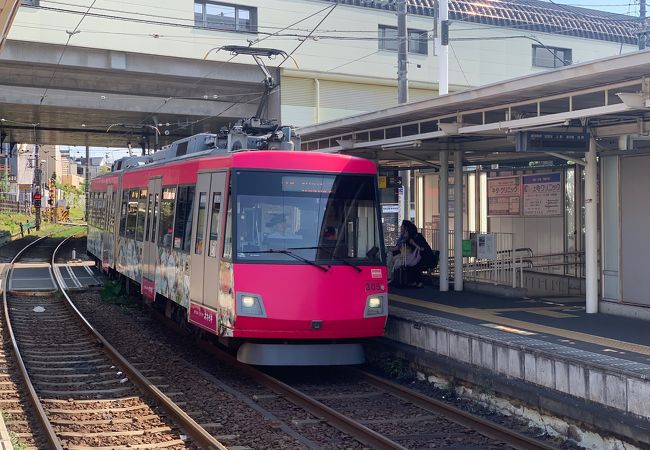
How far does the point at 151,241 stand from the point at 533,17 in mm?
23810

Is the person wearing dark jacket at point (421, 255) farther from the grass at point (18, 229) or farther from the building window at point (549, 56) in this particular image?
the grass at point (18, 229)

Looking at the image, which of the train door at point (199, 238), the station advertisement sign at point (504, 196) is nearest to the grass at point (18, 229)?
the station advertisement sign at point (504, 196)

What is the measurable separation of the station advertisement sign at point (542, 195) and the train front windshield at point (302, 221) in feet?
22.0

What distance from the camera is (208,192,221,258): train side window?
35.7 ft

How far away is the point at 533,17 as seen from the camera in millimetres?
33906

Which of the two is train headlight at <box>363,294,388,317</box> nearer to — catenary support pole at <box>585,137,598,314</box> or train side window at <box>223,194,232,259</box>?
train side window at <box>223,194,232,259</box>

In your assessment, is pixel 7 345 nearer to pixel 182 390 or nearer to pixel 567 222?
pixel 182 390

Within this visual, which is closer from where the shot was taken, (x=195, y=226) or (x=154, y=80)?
(x=195, y=226)

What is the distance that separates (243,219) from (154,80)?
1895 centimetres

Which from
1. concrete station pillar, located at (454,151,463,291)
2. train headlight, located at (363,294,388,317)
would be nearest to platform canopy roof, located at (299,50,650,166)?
concrete station pillar, located at (454,151,463,291)

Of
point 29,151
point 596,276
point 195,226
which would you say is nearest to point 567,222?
point 596,276

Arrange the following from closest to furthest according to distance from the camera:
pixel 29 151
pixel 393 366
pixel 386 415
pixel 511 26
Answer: pixel 386 415 → pixel 393 366 → pixel 511 26 → pixel 29 151

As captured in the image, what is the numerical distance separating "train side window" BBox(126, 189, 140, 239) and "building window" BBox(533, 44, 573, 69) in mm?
21106

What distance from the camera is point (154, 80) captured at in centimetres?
2812
